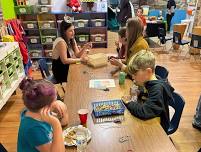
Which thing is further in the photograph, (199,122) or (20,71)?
(20,71)

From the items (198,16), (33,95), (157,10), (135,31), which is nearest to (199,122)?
(135,31)

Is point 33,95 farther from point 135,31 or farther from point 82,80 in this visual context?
point 135,31

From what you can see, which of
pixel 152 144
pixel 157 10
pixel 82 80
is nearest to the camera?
pixel 152 144

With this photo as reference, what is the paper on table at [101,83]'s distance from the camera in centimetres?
227

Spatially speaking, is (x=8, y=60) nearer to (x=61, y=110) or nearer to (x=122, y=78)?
(x=122, y=78)

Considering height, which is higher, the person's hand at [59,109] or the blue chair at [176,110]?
the person's hand at [59,109]

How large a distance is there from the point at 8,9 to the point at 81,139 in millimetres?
3932

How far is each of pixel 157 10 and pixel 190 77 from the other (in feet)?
16.8

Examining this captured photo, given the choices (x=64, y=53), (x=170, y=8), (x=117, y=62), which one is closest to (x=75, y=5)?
(x=64, y=53)

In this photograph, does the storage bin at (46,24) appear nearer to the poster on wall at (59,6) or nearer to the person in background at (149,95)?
the poster on wall at (59,6)

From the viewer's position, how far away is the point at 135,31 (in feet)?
9.02

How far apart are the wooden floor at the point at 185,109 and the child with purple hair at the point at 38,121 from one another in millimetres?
1622

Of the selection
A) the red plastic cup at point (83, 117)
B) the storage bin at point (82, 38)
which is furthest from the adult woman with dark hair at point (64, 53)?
the storage bin at point (82, 38)

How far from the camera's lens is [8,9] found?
4.48 metres
